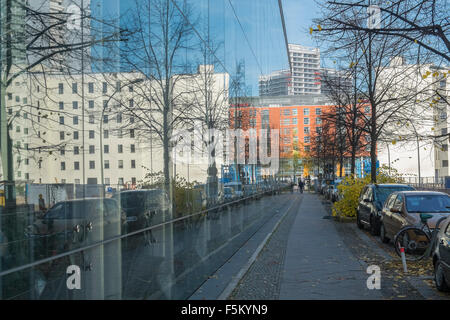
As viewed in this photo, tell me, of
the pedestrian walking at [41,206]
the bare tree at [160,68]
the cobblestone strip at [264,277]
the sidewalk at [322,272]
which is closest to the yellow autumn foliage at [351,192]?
the sidewalk at [322,272]

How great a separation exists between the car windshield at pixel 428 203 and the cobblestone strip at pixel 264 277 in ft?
10.9

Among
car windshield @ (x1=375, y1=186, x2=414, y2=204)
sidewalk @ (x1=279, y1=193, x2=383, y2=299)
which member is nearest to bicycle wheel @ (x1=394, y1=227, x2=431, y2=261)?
sidewalk @ (x1=279, y1=193, x2=383, y2=299)

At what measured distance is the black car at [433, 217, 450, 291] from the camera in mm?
7402

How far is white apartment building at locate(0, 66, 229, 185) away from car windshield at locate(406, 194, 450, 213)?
7.74m

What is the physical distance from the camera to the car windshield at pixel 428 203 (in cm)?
1309

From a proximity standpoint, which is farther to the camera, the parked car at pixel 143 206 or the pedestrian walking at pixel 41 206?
the parked car at pixel 143 206

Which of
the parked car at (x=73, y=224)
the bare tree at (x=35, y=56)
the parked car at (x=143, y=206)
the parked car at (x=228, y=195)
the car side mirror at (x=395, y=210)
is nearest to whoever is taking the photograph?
the bare tree at (x=35, y=56)

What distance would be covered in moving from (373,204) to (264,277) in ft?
29.5

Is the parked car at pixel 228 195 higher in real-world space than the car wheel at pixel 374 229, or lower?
higher

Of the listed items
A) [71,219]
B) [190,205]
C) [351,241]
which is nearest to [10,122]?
[71,219]

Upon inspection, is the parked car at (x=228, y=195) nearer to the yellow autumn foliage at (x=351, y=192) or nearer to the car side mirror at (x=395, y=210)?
the car side mirror at (x=395, y=210)

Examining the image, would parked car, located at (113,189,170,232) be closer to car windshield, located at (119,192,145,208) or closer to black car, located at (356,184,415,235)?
car windshield, located at (119,192,145,208)

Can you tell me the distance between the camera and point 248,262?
11047 mm
